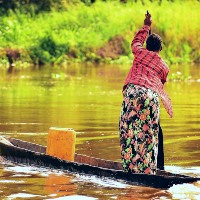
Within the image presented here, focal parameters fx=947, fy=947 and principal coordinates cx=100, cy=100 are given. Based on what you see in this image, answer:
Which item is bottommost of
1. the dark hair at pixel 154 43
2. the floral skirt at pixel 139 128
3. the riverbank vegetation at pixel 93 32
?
the floral skirt at pixel 139 128

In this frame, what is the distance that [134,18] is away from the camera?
3900cm

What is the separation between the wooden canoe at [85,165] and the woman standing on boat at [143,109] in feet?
0.68

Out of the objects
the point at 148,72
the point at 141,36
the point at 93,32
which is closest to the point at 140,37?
the point at 141,36

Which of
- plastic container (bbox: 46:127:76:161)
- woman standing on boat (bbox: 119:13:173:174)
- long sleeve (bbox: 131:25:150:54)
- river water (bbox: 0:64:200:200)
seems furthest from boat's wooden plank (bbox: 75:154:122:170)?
long sleeve (bbox: 131:25:150:54)

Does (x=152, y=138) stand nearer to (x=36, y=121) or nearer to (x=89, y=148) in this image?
(x=89, y=148)

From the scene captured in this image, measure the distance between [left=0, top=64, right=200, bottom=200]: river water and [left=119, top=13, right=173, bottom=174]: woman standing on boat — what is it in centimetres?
35

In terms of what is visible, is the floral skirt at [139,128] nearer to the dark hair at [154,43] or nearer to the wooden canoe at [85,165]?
the wooden canoe at [85,165]

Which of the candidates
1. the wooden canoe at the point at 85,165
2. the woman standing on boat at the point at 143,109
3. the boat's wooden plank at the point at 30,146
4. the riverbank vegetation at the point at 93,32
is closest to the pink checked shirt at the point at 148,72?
the woman standing on boat at the point at 143,109

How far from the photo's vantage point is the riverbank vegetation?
36.4 meters

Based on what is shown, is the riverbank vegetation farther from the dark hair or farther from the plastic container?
the dark hair

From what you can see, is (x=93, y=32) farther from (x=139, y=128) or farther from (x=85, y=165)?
(x=139, y=128)

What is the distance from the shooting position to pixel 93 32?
127 feet

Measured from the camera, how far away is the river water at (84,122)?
32.9 feet

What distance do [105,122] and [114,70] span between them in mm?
14975
